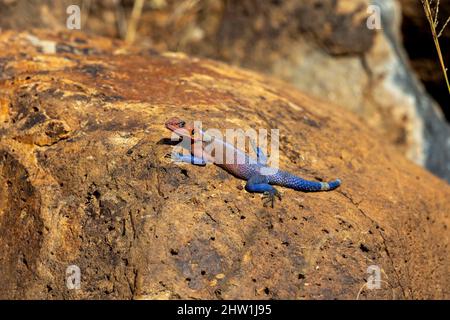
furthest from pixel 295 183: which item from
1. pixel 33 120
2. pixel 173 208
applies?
pixel 33 120

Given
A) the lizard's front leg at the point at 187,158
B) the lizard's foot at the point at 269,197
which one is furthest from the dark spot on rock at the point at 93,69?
the lizard's foot at the point at 269,197

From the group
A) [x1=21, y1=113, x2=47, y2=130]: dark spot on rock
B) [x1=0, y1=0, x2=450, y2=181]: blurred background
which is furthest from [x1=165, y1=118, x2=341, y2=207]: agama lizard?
[x1=0, y1=0, x2=450, y2=181]: blurred background

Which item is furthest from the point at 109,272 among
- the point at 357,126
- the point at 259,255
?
the point at 357,126

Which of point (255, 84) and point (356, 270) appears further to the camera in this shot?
point (255, 84)

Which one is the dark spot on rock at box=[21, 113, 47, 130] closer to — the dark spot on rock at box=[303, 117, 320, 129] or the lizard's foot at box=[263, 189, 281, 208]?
the lizard's foot at box=[263, 189, 281, 208]
